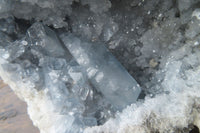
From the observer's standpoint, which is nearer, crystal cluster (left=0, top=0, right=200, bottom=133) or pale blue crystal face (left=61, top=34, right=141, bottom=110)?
crystal cluster (left=0, top=0, right=200, bottom=133)

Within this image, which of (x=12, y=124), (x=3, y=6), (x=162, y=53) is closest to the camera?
(x=3, y=6)

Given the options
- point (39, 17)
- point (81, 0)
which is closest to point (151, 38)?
point (81, 0)

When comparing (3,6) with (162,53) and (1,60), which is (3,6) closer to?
(1,60)

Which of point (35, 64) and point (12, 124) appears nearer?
point (35, 64)

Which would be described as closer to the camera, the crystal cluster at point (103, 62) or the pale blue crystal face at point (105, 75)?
the crystal cluster at point (103, 62)
